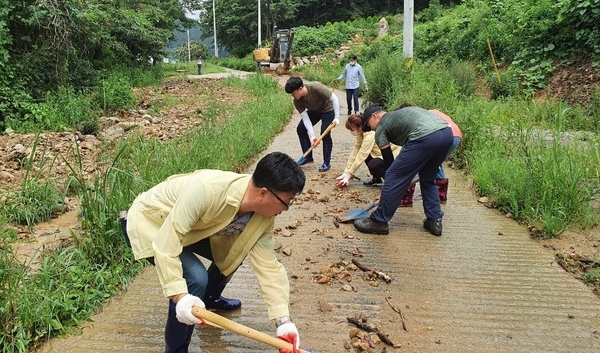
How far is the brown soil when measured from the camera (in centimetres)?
380

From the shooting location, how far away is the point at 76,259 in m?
3.13

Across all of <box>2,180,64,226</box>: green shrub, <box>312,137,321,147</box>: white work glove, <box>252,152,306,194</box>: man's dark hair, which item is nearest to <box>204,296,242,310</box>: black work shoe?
<box>252,152,306,194</box>: man's dark hair

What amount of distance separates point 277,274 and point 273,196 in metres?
0.42

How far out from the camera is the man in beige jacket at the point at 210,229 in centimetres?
188

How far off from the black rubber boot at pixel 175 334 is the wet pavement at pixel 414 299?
0.27m

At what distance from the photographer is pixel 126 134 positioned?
7078mm

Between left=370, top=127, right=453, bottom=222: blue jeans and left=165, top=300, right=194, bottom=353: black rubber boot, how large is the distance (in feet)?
7.57

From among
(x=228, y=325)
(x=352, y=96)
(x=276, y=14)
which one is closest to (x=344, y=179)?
(x=228, y=325)

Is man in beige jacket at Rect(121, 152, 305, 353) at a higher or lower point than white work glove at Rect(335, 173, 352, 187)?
higher

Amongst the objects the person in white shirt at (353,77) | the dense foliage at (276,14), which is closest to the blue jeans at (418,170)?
the person in white shirt at (353,77)

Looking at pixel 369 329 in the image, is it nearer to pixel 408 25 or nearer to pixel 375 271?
pixel 375 271

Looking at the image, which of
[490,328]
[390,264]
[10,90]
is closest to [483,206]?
[390,264]

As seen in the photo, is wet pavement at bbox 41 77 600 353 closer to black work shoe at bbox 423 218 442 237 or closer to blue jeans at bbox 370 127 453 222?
black work shoe at bbox 423 218 442 237

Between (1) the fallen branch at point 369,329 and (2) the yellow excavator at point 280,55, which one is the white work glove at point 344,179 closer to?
(1) the fallen branch at point 369,329
